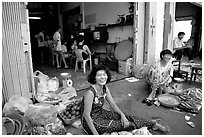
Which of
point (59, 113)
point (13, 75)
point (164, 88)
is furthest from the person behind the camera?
point (164, 88)

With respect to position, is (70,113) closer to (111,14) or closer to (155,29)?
(155,29)

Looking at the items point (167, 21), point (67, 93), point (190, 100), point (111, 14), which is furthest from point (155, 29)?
point (67, 93)

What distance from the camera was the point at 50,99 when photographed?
117 inches

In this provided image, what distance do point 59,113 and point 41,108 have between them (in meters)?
0.28

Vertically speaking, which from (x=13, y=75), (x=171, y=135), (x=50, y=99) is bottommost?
(x=171, y=135)

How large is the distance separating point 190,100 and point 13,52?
10.0 feet

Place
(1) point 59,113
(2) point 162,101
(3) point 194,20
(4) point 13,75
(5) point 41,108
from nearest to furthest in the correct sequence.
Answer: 1. (5) point 41,108
2. (1) point 59,113
3. (4) point 13,75
4. (2) point 162,101
5. (3) point 194,20

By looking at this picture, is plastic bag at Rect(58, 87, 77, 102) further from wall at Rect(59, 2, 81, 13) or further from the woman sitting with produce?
wall at Rect(59, 2, 81, 13)

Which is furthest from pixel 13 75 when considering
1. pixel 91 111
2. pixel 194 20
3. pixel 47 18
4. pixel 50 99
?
pixel 194 20

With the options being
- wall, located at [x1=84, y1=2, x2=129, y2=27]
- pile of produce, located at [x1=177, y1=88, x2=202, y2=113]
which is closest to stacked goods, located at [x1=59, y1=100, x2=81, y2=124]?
pile of produce, located at [x1=177, y1=88, x2=202, y2=113]

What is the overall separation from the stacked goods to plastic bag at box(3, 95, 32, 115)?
570mm

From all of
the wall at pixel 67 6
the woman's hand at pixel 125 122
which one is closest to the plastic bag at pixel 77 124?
the woman's hand at pixel 125 122

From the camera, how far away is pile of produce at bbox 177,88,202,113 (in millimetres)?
2723

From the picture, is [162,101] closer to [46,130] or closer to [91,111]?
[91,111]
